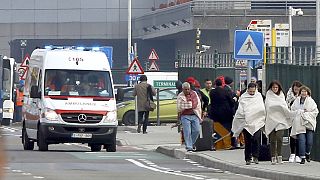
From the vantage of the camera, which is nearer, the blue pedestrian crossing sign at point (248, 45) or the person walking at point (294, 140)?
the person walking at point (294, 140)

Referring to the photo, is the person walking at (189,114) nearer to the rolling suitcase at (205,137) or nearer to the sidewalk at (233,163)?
the rolling suitcase at (205,137)

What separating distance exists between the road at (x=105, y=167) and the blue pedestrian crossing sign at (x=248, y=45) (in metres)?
2.60

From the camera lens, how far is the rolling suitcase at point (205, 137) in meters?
24.0

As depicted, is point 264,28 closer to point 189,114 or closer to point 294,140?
point 189,114

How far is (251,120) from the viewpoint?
1994 centimetres

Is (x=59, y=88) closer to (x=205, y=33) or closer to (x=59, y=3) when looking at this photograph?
(x=205, y=33)

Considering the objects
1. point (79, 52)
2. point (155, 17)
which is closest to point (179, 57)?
point (79, 52)

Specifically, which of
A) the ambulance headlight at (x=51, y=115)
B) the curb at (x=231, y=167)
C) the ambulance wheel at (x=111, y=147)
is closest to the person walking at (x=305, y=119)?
the curb at (x=231, y=167)

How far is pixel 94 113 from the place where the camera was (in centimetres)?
2509

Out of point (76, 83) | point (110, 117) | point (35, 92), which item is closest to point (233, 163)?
point (110, 117)

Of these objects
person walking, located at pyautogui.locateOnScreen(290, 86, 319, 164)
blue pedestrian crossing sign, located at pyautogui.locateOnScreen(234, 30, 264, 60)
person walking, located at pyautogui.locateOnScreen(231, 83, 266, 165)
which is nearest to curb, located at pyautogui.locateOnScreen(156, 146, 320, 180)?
person walking, located at pyautogui.locateOnScreen(231, 83, 266, 165)

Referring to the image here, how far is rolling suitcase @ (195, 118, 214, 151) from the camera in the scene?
23969 millimetres

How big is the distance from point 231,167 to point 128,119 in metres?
22.1

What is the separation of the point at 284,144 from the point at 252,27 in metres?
12.0
